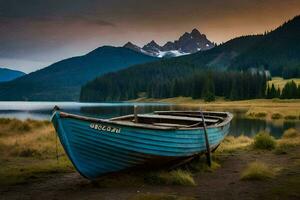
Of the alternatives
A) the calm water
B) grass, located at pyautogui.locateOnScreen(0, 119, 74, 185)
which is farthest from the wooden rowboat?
the calm water

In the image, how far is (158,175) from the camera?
15.4 m

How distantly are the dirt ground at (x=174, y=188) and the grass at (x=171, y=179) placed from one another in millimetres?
434

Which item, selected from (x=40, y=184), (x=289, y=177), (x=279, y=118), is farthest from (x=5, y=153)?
(x=279, y=118)

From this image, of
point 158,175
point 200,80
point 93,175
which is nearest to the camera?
point 93,175

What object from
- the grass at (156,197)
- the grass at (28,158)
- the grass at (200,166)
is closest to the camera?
the grass at (156,197)

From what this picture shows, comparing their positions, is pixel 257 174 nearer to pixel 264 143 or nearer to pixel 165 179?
pixel 165 179

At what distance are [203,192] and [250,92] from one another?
16212cm

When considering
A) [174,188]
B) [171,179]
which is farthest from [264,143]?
[174,188]

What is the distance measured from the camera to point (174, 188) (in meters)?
14.3

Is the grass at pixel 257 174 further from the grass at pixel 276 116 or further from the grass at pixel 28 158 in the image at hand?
the grass at pixel 276 116

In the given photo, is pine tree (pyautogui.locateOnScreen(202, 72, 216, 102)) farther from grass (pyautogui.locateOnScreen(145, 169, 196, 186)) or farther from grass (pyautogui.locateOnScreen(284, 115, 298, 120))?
grass (pyautogui.locateOnScreen(145, 169, 196, 186))

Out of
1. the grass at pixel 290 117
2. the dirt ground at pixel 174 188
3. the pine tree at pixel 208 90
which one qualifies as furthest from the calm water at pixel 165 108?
the pine tree at pixel 208 90

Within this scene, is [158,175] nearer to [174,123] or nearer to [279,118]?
[174,123]

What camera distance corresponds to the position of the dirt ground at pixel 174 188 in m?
13.1
